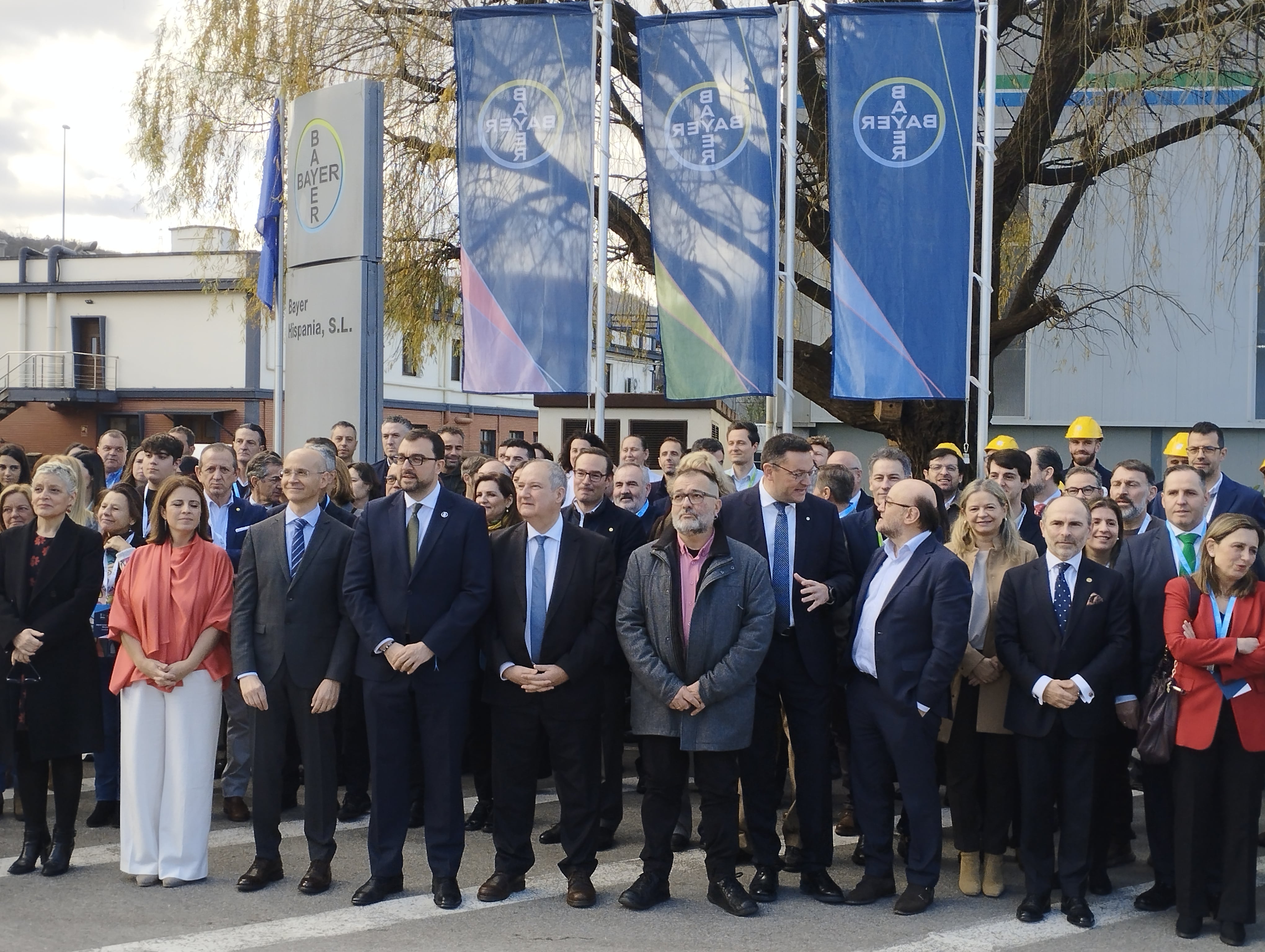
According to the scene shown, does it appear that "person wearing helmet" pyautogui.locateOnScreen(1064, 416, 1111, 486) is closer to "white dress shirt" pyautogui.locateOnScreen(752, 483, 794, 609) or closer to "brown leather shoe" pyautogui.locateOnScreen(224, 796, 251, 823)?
"white dress shirt" pyautogui.locateOnScreen(752, 483, 794, 609)

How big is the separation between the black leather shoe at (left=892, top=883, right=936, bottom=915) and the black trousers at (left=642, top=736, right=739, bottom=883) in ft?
2.48

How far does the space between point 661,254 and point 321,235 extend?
309cm

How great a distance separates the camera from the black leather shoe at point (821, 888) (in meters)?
5.65

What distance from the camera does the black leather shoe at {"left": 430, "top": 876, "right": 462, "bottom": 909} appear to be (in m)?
5.56

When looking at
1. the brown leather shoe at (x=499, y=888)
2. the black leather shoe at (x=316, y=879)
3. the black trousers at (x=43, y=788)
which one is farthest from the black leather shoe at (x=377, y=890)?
the black trousers at (x=43, y=788)

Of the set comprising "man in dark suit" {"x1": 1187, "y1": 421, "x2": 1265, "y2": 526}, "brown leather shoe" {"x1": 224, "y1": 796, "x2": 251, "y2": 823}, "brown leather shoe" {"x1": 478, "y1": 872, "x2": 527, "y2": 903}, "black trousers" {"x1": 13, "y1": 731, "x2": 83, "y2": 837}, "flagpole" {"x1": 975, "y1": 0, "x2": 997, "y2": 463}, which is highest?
"flagpole" {"x1": 975, "y1": 0, "x2": 997, "y2": 463}

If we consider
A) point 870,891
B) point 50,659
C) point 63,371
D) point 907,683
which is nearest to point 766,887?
point 870,891

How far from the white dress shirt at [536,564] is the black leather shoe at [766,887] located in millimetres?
1485

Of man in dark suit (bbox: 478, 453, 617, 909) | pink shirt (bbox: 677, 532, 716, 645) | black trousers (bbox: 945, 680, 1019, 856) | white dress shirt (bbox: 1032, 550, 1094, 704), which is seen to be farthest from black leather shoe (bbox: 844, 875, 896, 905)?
pink shirt (bbox: 677, 532, 716, 645)

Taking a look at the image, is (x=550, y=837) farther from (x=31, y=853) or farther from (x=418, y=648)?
(x=31, y=853)

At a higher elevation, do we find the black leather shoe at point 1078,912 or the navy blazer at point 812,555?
the navy blazer at point 812,555

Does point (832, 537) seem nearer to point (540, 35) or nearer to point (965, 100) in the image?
point (965, 100)

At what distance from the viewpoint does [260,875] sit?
19.0ft

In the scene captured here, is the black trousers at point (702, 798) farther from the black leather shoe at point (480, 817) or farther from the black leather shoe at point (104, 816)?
the black leather shoe at point (104, 816)
